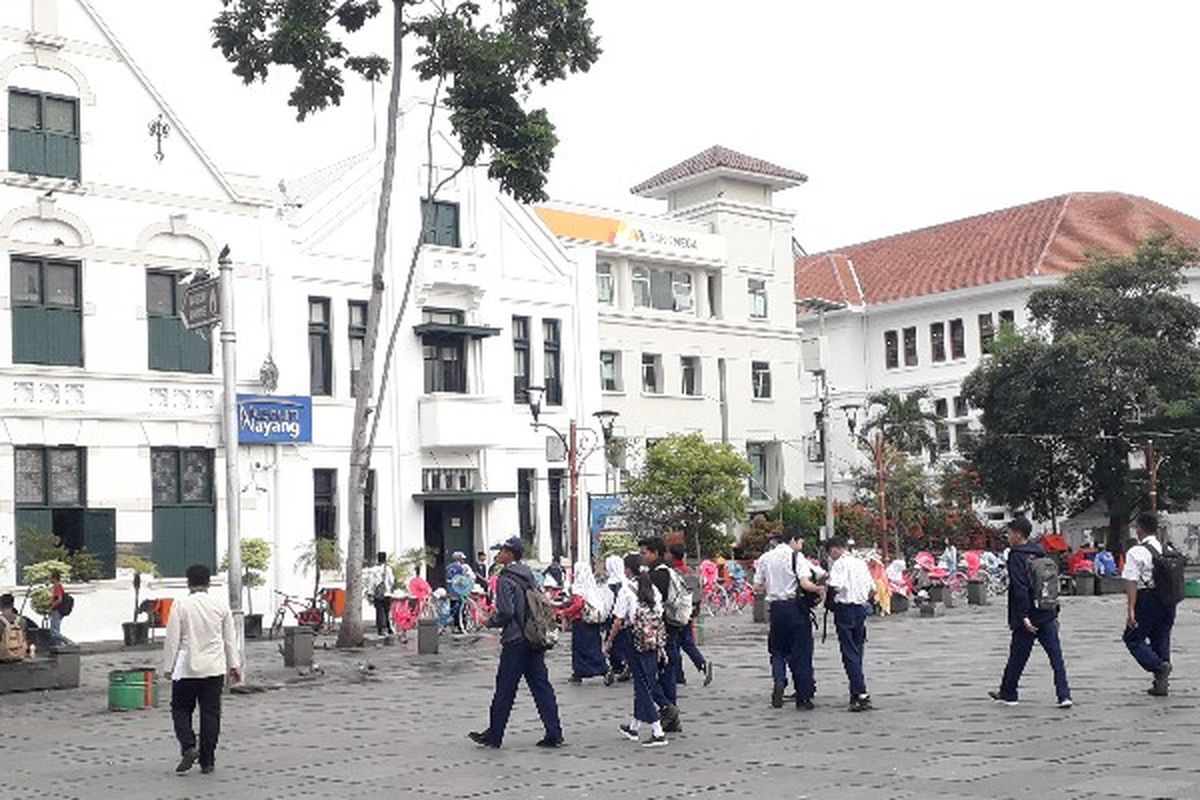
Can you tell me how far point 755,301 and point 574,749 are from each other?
4187cm

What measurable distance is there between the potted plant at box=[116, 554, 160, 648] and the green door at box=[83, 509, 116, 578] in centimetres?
28

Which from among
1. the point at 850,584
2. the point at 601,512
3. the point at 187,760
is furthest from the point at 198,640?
the point at 601,512

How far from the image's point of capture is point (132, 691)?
19.8 metres

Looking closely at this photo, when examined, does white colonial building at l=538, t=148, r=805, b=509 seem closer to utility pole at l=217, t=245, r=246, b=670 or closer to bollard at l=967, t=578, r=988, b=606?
bollard at l=967, t=578, r=988, b=606

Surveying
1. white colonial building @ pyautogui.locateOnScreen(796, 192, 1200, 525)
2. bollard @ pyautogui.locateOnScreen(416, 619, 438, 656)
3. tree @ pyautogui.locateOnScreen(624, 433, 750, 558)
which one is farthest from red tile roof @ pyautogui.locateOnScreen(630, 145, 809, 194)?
bollard @ pyautogui.locateOnScreen(416, 619, 438, 656)

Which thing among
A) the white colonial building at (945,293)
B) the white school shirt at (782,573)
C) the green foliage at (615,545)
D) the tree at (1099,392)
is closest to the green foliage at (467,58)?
the green foliage at (615,545)

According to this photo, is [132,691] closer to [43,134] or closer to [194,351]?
[194,351]

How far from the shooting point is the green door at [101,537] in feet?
109

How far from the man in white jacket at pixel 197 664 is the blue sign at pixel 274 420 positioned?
22009mm

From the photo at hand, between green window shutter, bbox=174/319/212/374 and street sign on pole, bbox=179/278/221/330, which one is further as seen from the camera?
green window shutter, bbox=174/319/212/374

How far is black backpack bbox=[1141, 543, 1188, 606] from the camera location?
52.9 ft

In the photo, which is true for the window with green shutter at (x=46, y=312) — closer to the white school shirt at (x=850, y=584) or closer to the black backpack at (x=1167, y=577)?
the white school shirt at (x=850, y=584)

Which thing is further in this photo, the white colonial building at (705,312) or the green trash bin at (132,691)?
the white colonial building at (705,312)

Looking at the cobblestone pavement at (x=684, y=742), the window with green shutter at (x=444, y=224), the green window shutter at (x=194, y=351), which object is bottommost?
the cobblestone pavement at (x=684, y=742)
